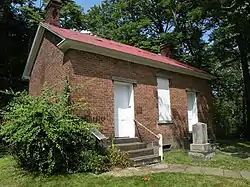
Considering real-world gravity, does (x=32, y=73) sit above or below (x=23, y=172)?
above

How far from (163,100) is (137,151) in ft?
14.3

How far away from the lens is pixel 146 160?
956cm

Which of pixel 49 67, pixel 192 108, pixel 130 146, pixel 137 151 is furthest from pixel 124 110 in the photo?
pixel 192 108

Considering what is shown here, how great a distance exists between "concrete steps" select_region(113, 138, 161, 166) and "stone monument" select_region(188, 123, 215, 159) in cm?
182

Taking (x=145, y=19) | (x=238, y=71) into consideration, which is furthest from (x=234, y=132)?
(x=145, y=19)

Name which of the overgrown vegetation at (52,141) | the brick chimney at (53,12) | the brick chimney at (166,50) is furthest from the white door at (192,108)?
the brick chimney at (53,12)

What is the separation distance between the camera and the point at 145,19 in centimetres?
2655

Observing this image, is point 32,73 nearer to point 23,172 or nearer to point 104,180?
point 23,172

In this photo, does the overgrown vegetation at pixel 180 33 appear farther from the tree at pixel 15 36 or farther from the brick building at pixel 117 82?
the brick building at pixel 117 82

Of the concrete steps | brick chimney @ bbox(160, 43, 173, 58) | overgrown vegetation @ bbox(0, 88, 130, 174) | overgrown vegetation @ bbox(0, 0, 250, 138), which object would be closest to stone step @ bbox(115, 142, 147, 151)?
the concrete steps

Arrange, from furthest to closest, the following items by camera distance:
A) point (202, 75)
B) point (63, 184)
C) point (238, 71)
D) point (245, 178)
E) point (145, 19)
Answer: point (238, 71), point (145, 19), point (202, 75), point (245, 178), point (63, 184)

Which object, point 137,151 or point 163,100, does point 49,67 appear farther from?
point 163,100

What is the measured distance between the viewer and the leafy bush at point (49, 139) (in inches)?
304

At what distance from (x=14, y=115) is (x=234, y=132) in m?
20.2
